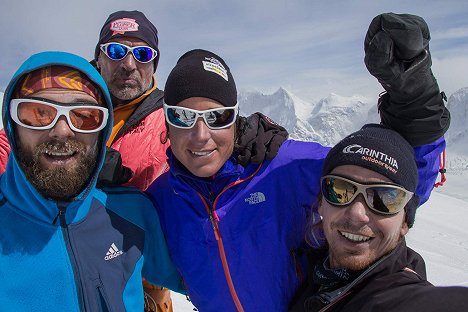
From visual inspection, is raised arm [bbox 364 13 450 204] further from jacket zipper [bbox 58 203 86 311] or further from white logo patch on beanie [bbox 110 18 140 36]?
white logo patch on beanie [bbox 110 18 140 36]

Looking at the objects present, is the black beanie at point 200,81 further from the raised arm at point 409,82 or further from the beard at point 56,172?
the raised arm at point 409,82

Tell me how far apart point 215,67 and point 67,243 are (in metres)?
1.57

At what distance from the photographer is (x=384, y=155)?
2.15 meters

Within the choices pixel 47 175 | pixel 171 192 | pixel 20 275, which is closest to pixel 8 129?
pixel 47 175

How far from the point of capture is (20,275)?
201cm

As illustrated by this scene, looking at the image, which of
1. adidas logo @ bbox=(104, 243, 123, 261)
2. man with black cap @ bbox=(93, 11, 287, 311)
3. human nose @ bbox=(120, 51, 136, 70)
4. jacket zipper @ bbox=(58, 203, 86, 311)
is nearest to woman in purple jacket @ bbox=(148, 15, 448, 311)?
man with black cap @ bbox=(93, 11, 287, 311)

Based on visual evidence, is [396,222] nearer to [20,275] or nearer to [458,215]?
[20,275]

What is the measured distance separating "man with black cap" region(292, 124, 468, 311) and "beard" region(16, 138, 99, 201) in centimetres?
155

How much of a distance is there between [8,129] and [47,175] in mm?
431

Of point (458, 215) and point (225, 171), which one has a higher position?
point (225, 171)

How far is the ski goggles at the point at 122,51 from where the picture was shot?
3.98 metres

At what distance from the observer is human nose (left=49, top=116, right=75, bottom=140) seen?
2.29 meters

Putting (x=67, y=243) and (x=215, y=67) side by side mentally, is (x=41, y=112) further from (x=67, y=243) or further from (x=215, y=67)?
(x=215, y=67)

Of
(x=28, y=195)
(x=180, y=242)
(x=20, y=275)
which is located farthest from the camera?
(x=180, y=242)
